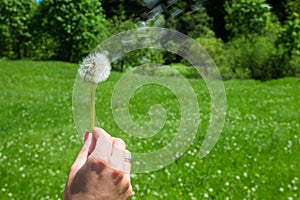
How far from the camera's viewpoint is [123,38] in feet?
2.48

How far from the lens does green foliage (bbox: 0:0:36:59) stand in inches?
560

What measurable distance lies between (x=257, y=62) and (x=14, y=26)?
7727mm

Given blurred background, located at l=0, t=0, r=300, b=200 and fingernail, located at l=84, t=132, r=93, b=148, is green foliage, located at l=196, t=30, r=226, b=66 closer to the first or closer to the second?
blurred background, located at l=0, t=0, r=300, b=200

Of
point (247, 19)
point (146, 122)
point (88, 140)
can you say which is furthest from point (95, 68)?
point (247, 19)

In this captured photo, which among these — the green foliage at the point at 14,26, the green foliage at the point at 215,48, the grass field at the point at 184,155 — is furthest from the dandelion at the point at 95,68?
the green foliage at the point at 14,26

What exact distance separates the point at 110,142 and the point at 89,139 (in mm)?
35

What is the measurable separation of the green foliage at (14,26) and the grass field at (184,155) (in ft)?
25.5

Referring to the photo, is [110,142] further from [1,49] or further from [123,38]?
[1,49]

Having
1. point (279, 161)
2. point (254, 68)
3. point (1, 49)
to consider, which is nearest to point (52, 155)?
point (279, 161)

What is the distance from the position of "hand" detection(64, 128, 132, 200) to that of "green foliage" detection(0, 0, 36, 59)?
13690 mm

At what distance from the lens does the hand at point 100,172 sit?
0.70 metres

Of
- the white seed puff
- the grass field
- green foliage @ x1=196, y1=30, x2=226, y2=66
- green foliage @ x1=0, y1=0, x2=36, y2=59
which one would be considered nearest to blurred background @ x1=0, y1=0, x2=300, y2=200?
the grass field

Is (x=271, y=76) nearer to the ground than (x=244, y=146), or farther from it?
nearer to the ground

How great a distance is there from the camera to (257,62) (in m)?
11.7
